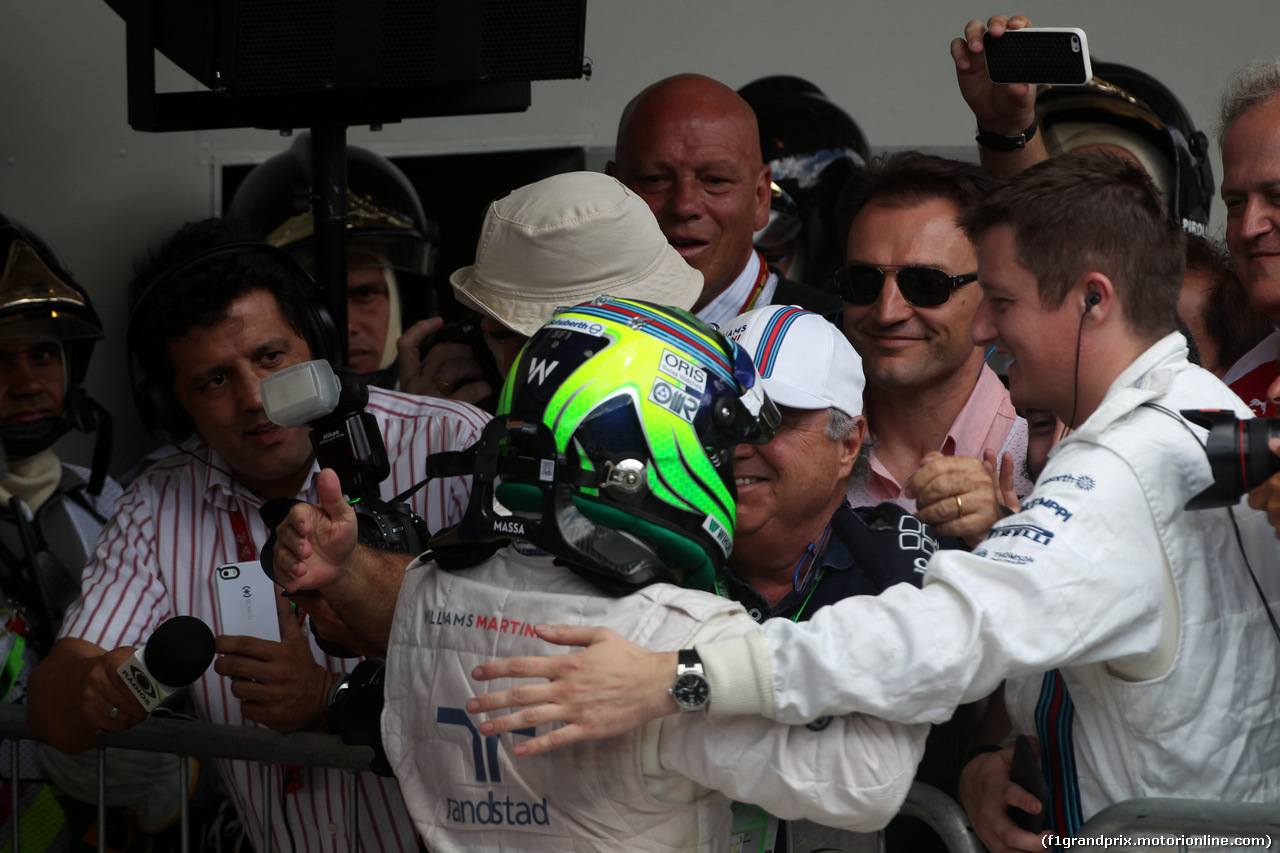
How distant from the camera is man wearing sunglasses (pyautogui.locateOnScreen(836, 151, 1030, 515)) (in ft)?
8.42

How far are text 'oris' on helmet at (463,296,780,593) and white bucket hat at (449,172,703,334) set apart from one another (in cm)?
86

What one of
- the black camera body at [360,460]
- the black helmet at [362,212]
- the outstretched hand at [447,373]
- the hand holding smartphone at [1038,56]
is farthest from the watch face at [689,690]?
the black helmet at [362,212]

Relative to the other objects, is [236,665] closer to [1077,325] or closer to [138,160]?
[1077,325]

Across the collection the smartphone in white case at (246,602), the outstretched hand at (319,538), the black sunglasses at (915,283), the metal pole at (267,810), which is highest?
the black sunglasses at (915,283)

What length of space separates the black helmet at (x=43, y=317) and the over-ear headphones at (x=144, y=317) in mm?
930

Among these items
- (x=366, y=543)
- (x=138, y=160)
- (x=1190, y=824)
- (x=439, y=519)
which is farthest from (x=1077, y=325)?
(x=138, y=160)

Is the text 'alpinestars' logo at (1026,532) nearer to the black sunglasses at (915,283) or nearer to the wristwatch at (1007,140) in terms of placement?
the black sunglasses at (915,283)

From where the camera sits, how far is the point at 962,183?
2605 millimetres

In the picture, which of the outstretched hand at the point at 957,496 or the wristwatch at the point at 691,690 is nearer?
the wristwatch at the point at 691,690

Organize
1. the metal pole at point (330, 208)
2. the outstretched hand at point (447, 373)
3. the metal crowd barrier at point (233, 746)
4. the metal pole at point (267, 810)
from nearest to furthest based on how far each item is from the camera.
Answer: the metal crowd barrier at point (233, 746) < the metal pole at point (267, 810) < the metal pole at point (330, 208) < the outstretched hand at point (447, 373)

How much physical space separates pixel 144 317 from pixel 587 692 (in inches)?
59.9

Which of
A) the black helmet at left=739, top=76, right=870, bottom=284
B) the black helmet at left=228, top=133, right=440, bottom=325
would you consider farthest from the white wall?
the black helmet at left=739, top=76, right=870, bottom=284

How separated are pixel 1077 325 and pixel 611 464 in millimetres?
681

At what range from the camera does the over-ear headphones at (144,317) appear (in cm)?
245
